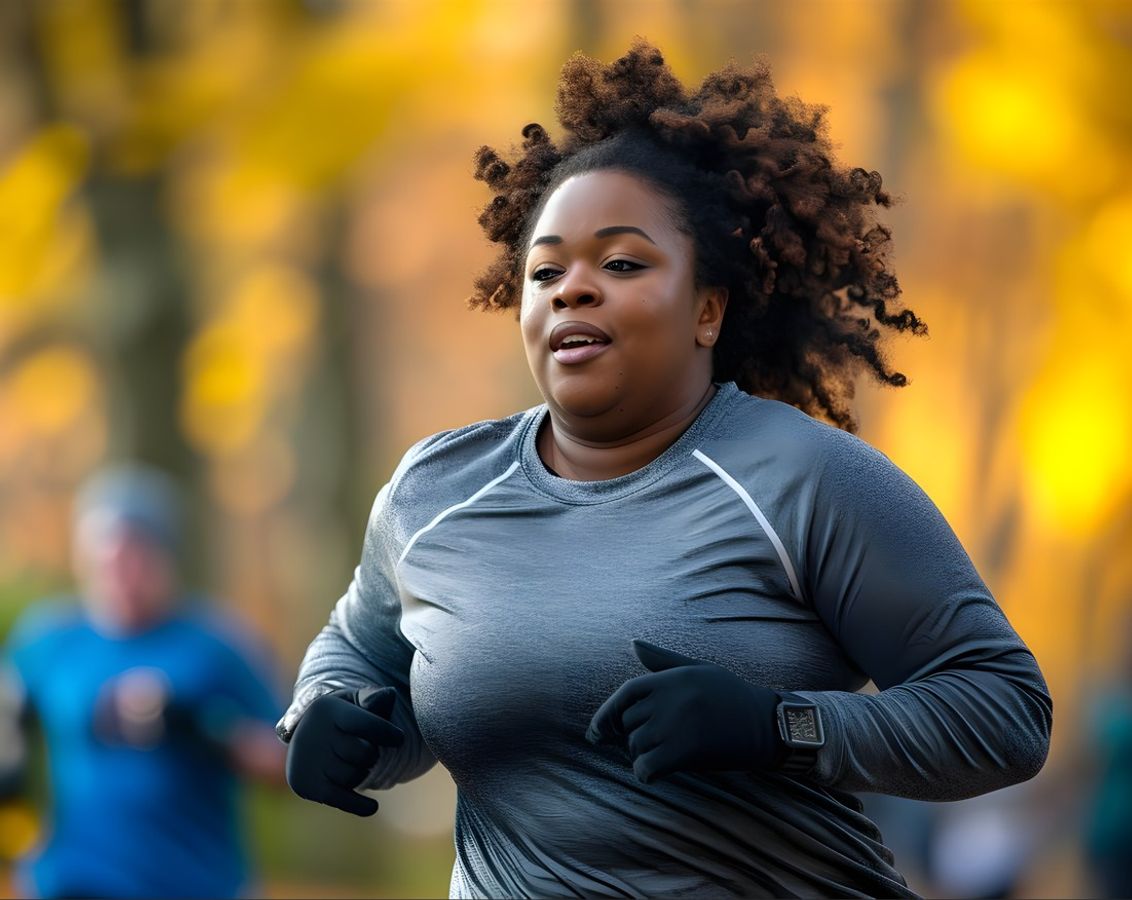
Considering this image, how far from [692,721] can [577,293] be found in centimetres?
68

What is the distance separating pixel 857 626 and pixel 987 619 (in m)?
0.18

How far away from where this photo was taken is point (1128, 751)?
698 centimetres

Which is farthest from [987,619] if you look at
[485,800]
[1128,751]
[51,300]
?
[51,300]

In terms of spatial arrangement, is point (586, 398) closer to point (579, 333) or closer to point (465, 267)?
point (579, 333)

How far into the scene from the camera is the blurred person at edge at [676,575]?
2.21 meters

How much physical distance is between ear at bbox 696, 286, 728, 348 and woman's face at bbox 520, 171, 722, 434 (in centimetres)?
2

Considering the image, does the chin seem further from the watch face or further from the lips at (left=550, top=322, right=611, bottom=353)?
the watch face

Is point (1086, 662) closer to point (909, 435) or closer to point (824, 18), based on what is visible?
point (909, 435)

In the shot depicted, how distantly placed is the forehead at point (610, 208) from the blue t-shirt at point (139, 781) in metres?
3.60

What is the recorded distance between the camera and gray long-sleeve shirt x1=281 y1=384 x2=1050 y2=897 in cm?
221

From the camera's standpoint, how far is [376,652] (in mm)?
2760

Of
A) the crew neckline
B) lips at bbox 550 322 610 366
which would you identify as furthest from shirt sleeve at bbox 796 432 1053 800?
lips at bbox 550 322 610 366

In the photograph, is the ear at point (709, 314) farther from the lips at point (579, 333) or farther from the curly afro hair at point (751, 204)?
the lips at point (579, 333)

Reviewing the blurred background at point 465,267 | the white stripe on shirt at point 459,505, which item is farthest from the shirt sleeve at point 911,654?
the blurred background at point 465,267
